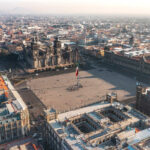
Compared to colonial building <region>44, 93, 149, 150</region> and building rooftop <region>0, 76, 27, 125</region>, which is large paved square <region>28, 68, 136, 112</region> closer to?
building rooftop <region>0, 76, 27, 125</region>

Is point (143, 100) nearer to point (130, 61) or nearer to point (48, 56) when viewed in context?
point (130, 61)

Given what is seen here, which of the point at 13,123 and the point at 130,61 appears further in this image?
the point at 130,61

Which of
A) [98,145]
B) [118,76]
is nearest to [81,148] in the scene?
[98,145]

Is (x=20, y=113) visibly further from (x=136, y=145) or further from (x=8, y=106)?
(x=136, y=145)

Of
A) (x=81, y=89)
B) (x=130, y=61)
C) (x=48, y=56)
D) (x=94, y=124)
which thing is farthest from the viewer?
(x=48, y=56)

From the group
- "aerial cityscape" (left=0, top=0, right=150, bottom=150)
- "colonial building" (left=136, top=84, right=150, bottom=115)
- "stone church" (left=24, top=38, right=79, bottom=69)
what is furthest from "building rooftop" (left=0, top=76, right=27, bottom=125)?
"stone church" (left=24, top=38, right=79, bottom=69)

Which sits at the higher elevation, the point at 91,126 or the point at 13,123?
the point at 91,126

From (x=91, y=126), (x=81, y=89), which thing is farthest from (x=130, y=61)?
(x=91, y=126)

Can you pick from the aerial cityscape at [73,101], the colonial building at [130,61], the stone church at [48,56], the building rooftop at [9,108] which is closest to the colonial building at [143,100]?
the aerial cityscape at [73,101]

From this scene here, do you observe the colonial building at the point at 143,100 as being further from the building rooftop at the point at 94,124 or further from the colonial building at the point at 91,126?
the colonial building at the point at 91,126
